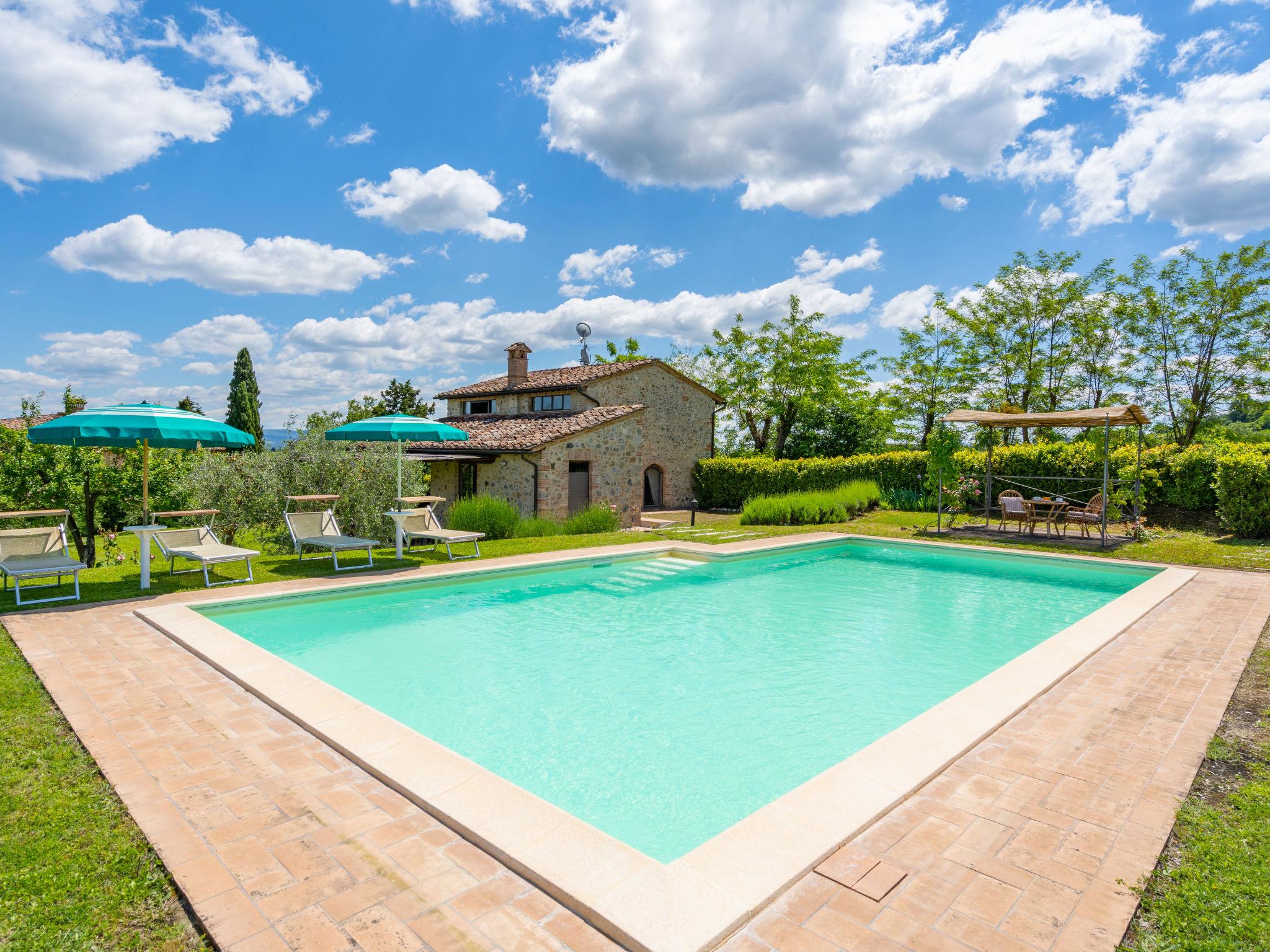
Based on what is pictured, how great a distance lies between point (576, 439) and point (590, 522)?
343 centimetres

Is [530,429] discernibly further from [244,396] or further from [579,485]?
[244,396]

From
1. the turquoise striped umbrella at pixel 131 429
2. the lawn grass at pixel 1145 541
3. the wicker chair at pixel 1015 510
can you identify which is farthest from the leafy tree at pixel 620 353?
the turquoise striped umbrella at pixel 131 429

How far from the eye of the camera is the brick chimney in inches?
1099

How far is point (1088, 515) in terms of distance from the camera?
581 inches

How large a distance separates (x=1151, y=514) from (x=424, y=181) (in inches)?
860

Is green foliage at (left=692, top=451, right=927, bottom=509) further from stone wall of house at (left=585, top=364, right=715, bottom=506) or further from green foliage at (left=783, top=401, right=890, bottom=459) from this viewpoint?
green foliage at (left=783, top=401, right=890, bottom=459)

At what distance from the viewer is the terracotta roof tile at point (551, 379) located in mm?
25578

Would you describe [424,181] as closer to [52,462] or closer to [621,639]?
[52,462]

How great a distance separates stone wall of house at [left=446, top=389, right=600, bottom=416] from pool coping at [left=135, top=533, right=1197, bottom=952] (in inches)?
767

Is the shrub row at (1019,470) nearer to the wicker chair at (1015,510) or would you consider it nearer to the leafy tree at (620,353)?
the wicker chair at (1015,510)

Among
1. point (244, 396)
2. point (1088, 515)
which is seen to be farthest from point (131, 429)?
point (244, 396)

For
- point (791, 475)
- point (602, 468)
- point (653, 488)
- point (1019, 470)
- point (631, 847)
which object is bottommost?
point (631, 847)

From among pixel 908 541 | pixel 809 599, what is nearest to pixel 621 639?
pixel 809 599

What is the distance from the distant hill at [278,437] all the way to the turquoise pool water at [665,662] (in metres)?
6.72
